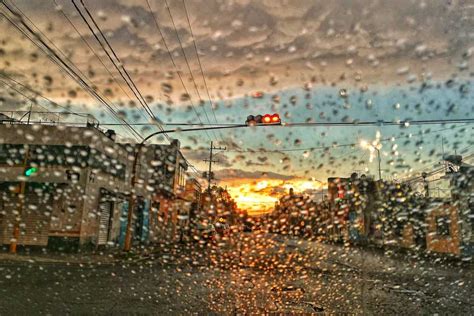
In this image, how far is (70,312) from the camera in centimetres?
602

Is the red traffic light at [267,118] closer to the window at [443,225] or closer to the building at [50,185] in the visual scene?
the building at [50,185]

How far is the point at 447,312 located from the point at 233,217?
1915 cm

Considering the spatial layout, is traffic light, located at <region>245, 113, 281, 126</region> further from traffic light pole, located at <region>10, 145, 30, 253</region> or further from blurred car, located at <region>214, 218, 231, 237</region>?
blurred car, located at <region>214, 218, 231, 237</region>

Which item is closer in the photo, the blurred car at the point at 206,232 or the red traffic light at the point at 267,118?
the red traffic light at the point at 267,118

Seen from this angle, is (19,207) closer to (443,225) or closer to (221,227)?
(221,227)

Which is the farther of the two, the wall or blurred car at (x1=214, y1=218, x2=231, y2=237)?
blurred car at (x1=214, y1=218, x2=231, y2=237)

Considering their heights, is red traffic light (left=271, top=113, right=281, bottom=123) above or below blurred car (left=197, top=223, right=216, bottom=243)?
above

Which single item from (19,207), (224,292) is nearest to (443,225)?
(224,292)

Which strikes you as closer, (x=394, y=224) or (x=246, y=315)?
(x=246, y=315)

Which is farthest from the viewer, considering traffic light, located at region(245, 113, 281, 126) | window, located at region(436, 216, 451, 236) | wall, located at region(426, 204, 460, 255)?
A: window, located at region(436, 216, 451, 236)

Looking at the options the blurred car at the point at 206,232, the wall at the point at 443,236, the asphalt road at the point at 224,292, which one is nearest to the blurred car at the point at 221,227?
the blurred car at the point at 206,232

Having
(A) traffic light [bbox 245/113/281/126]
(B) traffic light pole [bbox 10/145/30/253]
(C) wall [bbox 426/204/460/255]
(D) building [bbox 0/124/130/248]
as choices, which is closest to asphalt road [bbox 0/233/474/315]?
(A) traffic light [bbox 245/113/281/126]

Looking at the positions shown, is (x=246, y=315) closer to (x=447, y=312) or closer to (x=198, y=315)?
(x=198, y=315)

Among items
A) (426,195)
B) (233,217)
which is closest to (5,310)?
(233,217)
